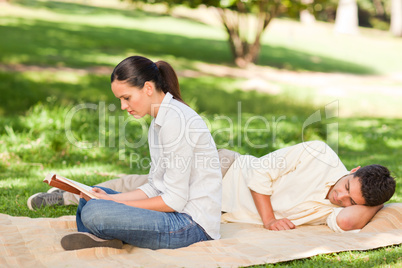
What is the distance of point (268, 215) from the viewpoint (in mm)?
4016

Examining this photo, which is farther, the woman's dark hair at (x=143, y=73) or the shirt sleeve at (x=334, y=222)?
the shirt sleeve at (x=334, y=222)

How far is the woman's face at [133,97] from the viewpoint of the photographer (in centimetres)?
325

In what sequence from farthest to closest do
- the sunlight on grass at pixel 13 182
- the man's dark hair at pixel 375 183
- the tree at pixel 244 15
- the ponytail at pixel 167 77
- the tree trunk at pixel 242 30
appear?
the tree trunk at pixel 242 30
the tree at pixel 244 15
the sunlight on grass at pixel 13 182
the man's dark hair at pixel 375 183
the ponytail at pixel 167 77

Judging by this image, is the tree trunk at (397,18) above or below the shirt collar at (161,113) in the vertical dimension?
above

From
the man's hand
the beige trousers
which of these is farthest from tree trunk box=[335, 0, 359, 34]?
the man's hand

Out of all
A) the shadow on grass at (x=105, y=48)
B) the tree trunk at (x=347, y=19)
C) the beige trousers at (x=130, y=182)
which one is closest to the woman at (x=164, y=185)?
the beige trousers at (x=130, y=182)

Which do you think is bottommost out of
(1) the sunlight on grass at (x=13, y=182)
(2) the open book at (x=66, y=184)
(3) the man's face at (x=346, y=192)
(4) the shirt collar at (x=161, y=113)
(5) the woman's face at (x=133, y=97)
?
(1) the sunlight on grass at (x=13, y=182)

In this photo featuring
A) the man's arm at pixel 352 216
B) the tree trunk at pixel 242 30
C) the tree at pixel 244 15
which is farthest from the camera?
the tree trunk at pixel 242 30

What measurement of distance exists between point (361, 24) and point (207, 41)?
29.9 metres

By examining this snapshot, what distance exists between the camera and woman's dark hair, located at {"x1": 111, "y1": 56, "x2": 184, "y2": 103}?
323 cm

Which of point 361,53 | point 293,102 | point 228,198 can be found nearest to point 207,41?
point 361,53

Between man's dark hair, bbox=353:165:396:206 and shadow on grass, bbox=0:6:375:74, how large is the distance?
11.7 m

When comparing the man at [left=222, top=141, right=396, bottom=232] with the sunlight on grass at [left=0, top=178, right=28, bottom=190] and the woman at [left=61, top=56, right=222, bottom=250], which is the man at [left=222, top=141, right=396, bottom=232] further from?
the sunlight on grass at [left=0, top=178, right=28, bottom=190]

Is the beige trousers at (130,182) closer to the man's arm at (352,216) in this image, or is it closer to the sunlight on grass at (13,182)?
the sunlight on grass at (13,182)
